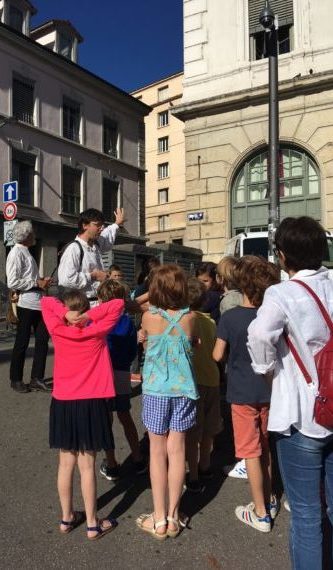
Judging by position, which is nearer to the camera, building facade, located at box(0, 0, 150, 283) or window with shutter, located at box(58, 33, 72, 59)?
building facade, located at box(0, 0, 150, 283)

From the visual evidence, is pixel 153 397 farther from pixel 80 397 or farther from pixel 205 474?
pixel 205 474

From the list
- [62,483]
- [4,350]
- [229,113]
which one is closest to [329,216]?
[229,113]

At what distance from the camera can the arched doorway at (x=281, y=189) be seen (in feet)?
59.1

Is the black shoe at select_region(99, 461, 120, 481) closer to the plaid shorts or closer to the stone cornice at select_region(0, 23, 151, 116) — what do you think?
the plaid shorts

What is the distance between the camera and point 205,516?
3.27 meters

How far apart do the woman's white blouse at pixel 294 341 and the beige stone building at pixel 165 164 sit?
149 feet

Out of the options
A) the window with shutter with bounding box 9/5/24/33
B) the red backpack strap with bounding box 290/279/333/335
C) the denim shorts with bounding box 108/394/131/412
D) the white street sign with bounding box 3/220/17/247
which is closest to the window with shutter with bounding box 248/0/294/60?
the white street sign with bounding box 3/220/17/247

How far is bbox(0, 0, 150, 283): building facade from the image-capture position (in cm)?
2339

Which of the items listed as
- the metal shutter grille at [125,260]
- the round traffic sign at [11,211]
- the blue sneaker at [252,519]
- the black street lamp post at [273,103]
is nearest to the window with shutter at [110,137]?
the round traffic sign at [11,211]

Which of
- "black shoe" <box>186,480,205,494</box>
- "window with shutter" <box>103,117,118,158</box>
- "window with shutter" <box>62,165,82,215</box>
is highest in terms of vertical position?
"window with shutter" <box>103,117,118,158</box>

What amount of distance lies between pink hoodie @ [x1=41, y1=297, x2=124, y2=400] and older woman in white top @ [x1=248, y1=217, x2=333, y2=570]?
43.6 inches

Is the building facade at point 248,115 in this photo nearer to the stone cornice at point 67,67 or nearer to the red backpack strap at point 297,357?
the stone cornice at point 67,67

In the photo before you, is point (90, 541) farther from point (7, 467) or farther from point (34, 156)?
point (34, 156)

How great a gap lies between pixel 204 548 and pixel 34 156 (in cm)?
2374
